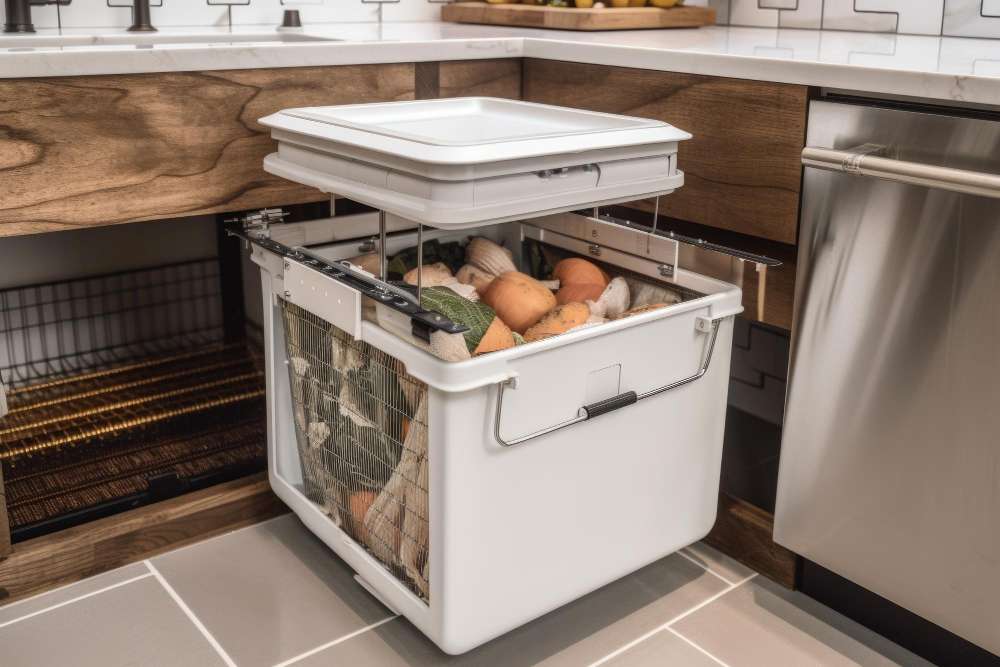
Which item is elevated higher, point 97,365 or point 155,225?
point 155,225

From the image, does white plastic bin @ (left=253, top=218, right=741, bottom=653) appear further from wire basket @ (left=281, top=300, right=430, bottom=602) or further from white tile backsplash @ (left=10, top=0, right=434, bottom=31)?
white tile backsplash @ (left=10, top=0, right=434, bottom=31)

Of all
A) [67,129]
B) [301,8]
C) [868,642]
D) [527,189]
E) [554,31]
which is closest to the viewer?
[527,189]

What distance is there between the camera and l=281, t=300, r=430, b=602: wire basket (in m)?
1.00

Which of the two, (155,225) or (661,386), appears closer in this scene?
(661,386)

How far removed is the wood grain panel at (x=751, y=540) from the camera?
4.11ft

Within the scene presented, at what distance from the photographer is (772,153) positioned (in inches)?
43.1

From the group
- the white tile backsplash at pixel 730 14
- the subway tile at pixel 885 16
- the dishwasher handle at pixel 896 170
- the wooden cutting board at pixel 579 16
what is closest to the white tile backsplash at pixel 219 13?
the white tile backsplash at pixel 730 14

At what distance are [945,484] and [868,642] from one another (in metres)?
0.27

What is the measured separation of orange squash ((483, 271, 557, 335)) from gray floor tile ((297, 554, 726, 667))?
0.39 m

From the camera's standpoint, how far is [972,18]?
1.47 metres

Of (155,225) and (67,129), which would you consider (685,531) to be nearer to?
(67,129)

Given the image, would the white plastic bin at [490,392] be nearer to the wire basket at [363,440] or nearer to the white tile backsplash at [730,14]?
the wire basket at [363,440]

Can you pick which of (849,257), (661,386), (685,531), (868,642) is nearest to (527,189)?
(661,386)

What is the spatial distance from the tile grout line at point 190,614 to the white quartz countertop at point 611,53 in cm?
67
